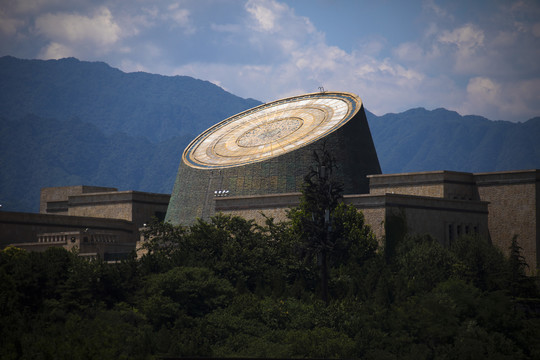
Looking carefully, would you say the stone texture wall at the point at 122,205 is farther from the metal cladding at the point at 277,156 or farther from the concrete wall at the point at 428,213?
the concrete wall at the point at 428,213

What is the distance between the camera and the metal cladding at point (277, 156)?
7181 cm

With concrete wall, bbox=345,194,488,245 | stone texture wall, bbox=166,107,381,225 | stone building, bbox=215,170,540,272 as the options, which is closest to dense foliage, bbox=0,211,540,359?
concrete wall, bbox=345,194,488,245

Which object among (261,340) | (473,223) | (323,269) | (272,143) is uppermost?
(272,143)

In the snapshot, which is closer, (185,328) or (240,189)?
(185,328)

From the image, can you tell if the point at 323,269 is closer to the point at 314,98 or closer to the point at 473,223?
the point at 473,223

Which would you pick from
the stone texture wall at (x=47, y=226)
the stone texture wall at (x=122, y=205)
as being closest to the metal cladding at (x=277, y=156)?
the stone texture wall at (x=122, y=205)

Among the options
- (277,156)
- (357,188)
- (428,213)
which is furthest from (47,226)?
(428,213)

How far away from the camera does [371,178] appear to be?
72.6 meters

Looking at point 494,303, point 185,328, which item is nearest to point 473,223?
point 494,303

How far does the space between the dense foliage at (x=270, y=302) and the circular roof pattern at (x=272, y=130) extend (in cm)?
1142

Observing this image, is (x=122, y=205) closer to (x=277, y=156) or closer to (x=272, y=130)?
(x=272, y=130)

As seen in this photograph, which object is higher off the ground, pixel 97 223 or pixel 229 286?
pixel 97 223

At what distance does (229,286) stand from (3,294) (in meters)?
13.9

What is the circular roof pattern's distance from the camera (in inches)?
2965
